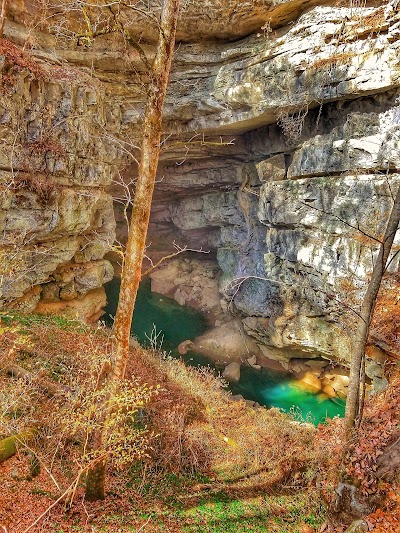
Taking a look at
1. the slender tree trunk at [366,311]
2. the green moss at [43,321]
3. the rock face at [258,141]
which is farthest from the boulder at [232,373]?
the slender tree trunk at [366,311]

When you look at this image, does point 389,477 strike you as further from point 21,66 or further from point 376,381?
point 21,66

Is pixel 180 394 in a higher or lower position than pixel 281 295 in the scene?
lower

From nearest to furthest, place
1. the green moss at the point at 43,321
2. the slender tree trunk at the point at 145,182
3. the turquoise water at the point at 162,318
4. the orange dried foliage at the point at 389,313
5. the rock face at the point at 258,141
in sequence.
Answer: the slender tree trunk at the point at 145,182 → the orange dried foliage at the point at 389,313 → the rock face at the point at 258,141 → the green moss at the point at 43,321 → the turquoise water at the point at 162,318

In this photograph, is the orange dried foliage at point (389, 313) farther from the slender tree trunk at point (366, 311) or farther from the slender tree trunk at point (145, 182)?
the slender tree trunk at point (145, 182)

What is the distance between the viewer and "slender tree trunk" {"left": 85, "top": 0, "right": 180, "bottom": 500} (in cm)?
470

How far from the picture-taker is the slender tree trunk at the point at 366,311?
18.5ft

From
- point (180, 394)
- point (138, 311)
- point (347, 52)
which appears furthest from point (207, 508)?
point (138, 311)

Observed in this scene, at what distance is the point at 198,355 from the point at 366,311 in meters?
14.1

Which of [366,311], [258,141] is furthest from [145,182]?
[258,141]

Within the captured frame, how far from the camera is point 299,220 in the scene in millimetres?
14227

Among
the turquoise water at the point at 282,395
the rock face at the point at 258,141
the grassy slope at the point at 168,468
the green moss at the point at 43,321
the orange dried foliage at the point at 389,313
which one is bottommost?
the turquoise water at the point at 282,395

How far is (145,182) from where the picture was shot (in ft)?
16.1

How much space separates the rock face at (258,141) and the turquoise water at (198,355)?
1339 mm

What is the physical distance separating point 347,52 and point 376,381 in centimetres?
1160
